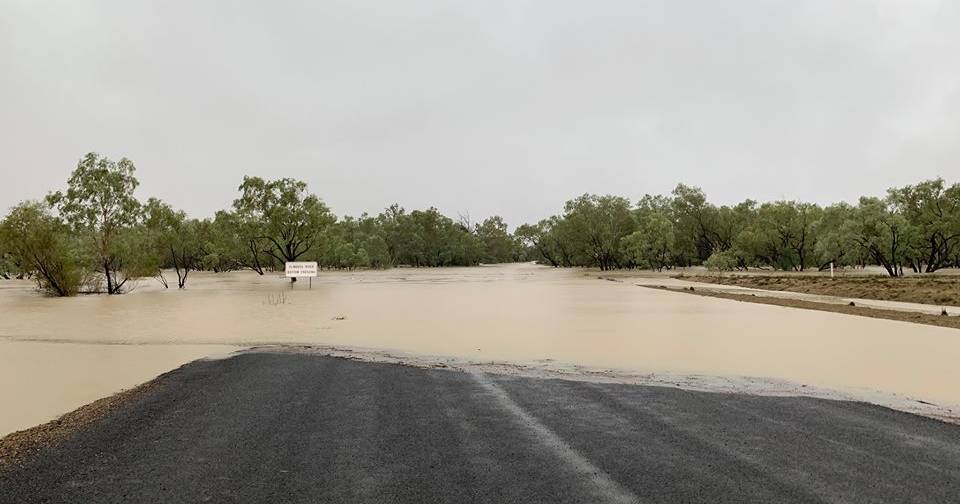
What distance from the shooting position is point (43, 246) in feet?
126

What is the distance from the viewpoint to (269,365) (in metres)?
11.6

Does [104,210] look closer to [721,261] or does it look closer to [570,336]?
[570,336]

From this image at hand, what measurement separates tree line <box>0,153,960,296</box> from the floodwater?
506 inches

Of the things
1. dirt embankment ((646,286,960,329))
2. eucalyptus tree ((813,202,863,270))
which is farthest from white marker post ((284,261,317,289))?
eucalyptus tree ((813,202,863,270))

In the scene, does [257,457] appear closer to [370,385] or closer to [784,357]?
[370,385]

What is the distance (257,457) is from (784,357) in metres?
12.2

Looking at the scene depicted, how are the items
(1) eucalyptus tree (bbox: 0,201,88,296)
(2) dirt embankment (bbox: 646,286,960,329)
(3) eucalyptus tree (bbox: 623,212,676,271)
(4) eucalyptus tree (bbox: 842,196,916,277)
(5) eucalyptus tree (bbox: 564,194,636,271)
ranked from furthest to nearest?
(5) eucalyptus tree (bbox: 564,194,636,271) → (3) eucalyptus tree (bbox: 623,212,676,271) → (4) eucalyptus tree (bbox: 842,196,916,277) → (1) eucalyptus tree (bbox: 0,201,88,296) → (2) dirt embankment (bbox: 646,286,960,329)

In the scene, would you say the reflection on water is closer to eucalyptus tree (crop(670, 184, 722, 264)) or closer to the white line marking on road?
the white line marking on road

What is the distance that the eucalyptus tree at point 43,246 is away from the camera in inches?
1484

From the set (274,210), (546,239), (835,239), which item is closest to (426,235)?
(546,239)

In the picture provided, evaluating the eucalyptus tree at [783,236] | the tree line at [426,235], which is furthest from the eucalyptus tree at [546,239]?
the eucalyptus tree at [783,236]

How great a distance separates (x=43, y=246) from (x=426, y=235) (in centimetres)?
10511

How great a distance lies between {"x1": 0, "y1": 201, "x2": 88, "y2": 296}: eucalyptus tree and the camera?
3769 cm

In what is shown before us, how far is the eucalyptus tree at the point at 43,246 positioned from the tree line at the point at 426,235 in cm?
8
